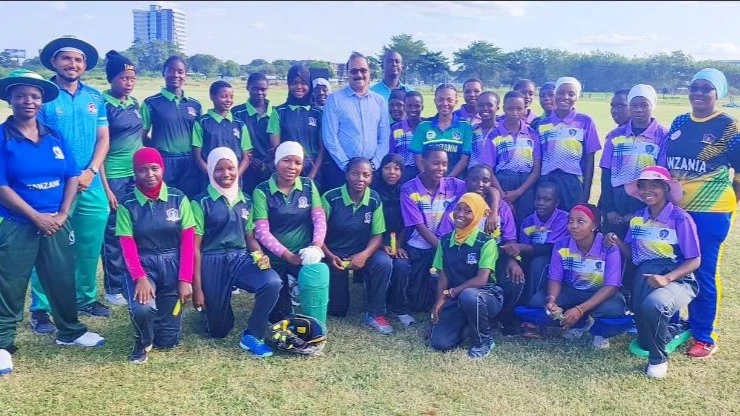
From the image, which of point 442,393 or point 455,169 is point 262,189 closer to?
point 455,169

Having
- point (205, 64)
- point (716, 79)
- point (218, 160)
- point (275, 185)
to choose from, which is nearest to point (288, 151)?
point (275, 185)

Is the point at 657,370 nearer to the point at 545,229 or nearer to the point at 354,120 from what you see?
the point at 545,229

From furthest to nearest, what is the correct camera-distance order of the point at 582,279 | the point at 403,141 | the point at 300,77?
the point at 403,141 → the point at 300,77 → the point at 582,279

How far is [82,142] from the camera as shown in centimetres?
511

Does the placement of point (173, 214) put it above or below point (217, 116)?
below

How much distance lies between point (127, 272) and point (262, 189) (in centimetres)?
130

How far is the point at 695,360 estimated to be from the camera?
459cm

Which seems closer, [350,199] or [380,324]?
[380,324]

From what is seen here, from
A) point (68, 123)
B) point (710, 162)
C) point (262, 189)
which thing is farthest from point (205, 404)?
point (710, 162)

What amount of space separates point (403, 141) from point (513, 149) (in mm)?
1215

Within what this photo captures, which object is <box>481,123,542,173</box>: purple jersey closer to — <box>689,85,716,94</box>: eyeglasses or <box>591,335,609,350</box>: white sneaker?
<box>689,85,716,94</box>: eyeglasses

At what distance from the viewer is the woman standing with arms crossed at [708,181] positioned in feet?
15.3

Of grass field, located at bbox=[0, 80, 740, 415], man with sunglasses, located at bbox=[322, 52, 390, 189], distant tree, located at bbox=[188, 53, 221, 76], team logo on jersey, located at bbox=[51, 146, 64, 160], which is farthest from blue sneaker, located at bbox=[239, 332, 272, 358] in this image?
distant tree, located at bbox=[188, 53, 221, 76]

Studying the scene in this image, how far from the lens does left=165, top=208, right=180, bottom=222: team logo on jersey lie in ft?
15.3
